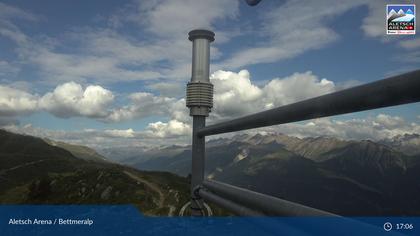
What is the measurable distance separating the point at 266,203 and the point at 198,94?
2702 millimetres

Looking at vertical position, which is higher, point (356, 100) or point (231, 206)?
point (356, 100)

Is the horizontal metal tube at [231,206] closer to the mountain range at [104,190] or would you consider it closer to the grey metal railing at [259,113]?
the grey metal railing at [259,113]

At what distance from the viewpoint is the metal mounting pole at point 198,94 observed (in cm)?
463

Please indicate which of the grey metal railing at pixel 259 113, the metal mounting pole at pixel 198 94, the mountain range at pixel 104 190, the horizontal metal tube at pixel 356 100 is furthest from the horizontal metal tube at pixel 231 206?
the mountain range at pixel 104 190

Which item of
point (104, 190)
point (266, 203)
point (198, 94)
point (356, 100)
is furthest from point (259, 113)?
Result: point (104, 190)

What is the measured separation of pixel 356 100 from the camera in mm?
1339

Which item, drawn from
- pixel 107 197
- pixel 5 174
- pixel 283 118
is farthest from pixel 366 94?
pixel 5 174

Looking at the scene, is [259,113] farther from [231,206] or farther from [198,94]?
[198,94]

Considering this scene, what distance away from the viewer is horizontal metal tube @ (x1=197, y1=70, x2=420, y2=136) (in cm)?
112

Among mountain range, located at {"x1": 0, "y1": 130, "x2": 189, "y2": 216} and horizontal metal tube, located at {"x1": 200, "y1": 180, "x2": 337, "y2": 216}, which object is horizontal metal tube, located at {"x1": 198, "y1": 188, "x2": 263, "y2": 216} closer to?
horizontal metal tube, located at {"x1": 200, "y1": 180, "x2": 337, "y2": 216}

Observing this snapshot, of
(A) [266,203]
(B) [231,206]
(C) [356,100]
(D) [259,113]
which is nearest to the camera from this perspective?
(C) [356,100]

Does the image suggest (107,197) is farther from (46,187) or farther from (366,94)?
(366,94)

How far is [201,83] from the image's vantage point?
4.73 meters

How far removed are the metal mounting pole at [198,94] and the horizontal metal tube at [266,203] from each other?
1.39 m
